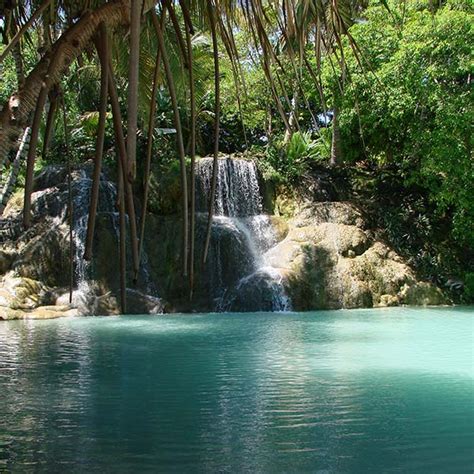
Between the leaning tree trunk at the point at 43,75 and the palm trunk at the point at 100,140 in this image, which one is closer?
the palm trunk at the point at 100,140

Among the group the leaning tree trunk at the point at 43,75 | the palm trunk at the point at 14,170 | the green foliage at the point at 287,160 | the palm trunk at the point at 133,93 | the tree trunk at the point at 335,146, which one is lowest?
the palm trunk at the point at 133,93

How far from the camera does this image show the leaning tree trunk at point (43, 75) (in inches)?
64.2

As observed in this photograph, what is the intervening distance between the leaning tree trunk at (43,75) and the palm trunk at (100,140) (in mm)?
41

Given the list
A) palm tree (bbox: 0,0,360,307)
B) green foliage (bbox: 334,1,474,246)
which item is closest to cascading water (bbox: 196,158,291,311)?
green foliage (bbox: 334,1,474,246)

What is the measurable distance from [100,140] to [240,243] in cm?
1674

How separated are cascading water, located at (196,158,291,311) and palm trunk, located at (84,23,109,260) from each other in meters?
15.1

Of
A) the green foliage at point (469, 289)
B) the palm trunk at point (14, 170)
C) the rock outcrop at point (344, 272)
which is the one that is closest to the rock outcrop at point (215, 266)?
the rock outcrop at point (344, 272)

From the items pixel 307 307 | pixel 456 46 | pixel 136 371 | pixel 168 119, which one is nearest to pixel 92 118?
pixel 168 119

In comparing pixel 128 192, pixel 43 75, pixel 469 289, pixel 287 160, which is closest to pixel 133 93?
pixel 128 192

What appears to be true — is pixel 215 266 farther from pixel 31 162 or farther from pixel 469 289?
pixel 31 162

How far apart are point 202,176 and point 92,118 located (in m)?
3.78

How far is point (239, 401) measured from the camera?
6273 mm

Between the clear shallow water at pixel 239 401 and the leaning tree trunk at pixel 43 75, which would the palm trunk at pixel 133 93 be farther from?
the clear shallow water at pixel 239 401

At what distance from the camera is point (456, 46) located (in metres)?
16.8
